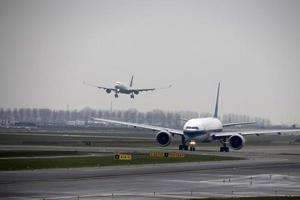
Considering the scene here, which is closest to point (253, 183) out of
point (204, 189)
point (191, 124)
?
point (204, 189)

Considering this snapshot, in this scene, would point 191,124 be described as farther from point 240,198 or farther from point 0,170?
point 240,198

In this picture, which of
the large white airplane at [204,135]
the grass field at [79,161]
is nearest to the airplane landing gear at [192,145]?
the large white airplane at [204,135]

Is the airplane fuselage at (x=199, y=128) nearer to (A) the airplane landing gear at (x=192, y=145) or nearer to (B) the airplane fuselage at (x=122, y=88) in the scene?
(A) the airplane landing gear at (x=192, y=145)

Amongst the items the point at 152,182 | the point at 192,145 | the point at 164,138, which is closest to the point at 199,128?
the point at 192,145

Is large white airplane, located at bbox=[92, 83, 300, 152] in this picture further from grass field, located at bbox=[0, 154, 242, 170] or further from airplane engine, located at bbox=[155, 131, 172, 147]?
grass field, located at bbox=[0, 154, 242, 170]

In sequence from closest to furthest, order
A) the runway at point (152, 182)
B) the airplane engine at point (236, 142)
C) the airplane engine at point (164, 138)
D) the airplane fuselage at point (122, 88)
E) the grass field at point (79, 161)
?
the runway at point (152, 182), the grass field at point (79, 161), the airplane engine at point (236, 142), the airplane engine at point (164, 138), the airplane fuselage at point (122, 88)

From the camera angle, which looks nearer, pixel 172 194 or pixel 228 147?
pixel 172 194

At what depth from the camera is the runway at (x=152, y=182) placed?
1831 inches

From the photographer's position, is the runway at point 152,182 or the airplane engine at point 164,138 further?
the airplane engine at point 164,138

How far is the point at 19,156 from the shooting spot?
8012cm

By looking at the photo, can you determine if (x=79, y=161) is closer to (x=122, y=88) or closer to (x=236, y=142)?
(x=236, y=142)

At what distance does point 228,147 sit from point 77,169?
1949 inches

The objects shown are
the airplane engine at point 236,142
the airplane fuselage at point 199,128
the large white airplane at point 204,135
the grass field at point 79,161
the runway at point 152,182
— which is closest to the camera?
the runway at point 152,182

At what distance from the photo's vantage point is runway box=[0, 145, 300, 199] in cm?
4651
